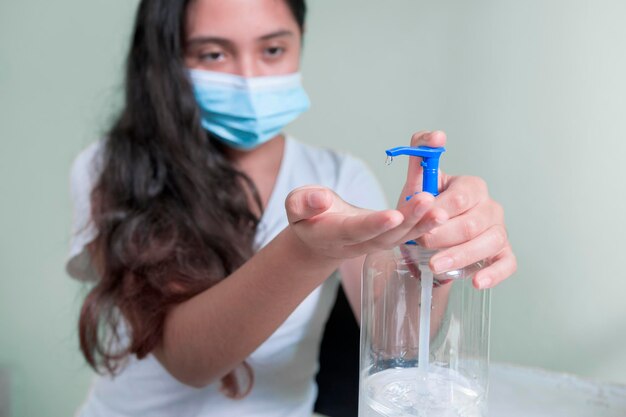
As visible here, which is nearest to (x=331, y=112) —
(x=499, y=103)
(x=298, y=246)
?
(x=499, y=103)

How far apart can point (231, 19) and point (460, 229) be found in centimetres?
64

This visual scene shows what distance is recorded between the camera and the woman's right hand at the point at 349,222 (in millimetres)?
530

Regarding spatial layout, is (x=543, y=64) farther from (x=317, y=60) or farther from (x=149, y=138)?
(x=149, y=138)

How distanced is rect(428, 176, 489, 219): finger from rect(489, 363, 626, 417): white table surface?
0.96ft

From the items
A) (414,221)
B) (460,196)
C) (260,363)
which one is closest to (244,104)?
(260,363)

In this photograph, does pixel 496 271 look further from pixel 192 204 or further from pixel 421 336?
pixel 192 204

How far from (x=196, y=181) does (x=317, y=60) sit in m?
0.80

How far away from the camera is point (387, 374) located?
0.68m

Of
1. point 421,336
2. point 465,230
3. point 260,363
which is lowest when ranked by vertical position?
point 260,363

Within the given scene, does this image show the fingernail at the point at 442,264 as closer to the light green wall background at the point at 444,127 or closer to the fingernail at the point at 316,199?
the fingernail at the point at 316,199

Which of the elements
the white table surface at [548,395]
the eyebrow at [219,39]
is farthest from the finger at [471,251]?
the eyebrow at [219,39]

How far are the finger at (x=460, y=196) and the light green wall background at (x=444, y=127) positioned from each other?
94 cm

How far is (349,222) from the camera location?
1.85 feet

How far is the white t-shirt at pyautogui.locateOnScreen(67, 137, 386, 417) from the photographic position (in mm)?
1173
